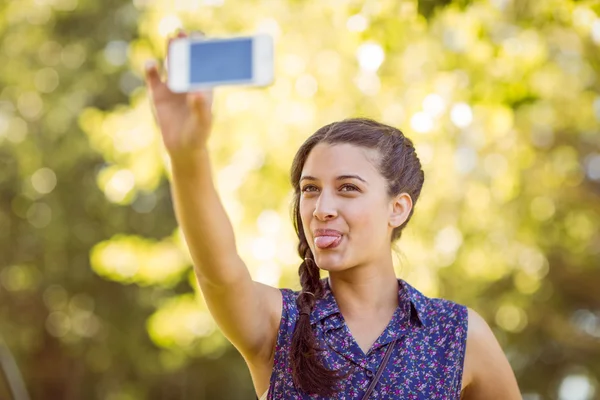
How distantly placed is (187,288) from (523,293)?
6641mm

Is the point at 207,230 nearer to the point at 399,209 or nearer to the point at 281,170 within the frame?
the point at 399,209

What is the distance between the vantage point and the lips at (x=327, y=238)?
96.6 inches

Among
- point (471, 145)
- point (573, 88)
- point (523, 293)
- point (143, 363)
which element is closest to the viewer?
point (471, 145)

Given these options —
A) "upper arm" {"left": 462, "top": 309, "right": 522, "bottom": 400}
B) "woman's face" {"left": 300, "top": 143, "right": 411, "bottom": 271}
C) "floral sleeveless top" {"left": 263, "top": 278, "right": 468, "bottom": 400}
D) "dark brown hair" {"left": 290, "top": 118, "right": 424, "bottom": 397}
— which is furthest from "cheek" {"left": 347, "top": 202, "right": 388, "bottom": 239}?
"upper arm" {"left": 462, "top": 309, "right": 522, "bottom": 400}

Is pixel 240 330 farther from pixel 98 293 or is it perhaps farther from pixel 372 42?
pixel 98 293

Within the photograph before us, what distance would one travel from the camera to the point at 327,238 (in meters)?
2.45

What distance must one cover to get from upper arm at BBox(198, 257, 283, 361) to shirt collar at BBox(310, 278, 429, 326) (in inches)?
4.8

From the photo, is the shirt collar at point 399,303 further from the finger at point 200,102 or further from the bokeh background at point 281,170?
the finger at point 200,102

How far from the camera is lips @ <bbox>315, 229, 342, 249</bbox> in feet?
8.05

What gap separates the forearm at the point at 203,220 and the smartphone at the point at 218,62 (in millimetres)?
224

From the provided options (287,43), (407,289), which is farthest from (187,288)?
(407,289)

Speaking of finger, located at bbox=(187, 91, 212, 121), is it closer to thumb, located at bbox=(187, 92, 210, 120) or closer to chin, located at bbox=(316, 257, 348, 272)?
thumb, located at bbox=(187, 92, 210, 120)

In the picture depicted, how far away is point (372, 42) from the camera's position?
19.2 feet

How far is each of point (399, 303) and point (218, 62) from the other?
4.01ft
